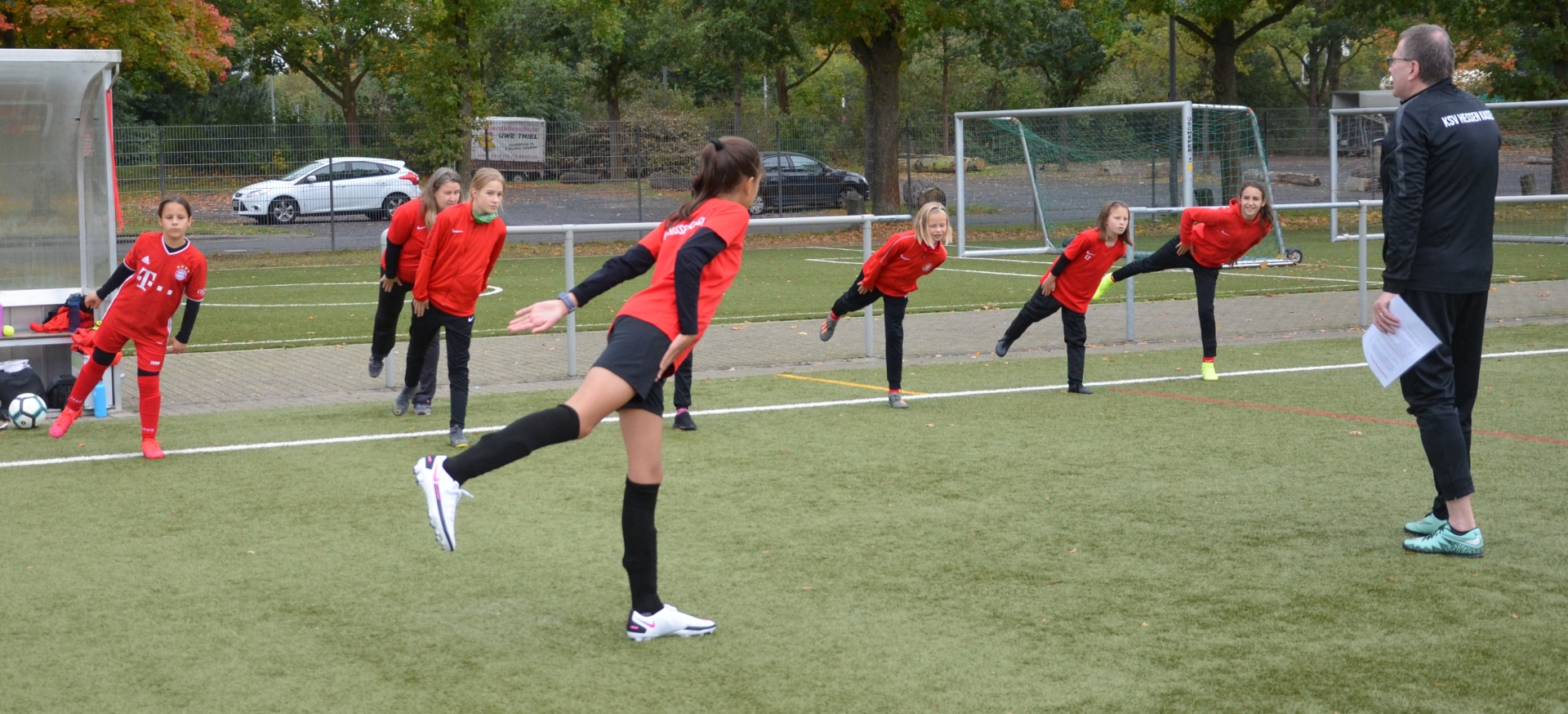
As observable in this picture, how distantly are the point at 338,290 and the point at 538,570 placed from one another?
1466 cm

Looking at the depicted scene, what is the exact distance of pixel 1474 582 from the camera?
508 cm

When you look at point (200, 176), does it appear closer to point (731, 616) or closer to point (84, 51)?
point (84, 51)

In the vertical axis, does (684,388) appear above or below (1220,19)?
below

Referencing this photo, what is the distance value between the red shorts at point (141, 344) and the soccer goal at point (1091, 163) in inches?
669

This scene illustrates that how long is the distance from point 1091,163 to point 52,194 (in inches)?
771

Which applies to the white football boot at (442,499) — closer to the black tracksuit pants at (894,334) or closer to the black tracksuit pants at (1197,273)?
the black tracksuit pants at (894,334)

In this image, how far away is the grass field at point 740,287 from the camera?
1498cm

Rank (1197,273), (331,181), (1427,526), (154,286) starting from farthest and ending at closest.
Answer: (331,181)
(1197,273)
(154,286)
(1427,526)

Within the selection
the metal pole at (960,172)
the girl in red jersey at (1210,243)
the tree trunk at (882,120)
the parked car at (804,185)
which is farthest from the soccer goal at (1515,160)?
the girl in red jersey at (1210,243)

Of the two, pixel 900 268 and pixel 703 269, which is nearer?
pixel 703 269

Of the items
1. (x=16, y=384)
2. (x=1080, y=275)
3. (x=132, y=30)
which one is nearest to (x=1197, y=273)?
(x=1080, y=275)

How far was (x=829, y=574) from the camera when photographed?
210 inches

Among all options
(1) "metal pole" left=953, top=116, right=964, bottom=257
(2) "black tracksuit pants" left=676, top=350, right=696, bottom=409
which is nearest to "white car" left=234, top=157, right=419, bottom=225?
(1) "metal pole" left=953, top=116, right=964, bottom=257

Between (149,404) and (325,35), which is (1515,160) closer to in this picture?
(149,404)
